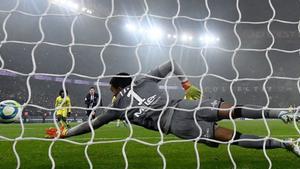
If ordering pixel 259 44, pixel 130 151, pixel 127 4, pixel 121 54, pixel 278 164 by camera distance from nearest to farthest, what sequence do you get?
pixel 278 164
pixel 130 151
pixel 127 4
pixel 121 54
pixel 259 44

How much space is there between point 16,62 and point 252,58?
68.2 ft

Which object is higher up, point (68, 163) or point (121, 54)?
point (121, 54)

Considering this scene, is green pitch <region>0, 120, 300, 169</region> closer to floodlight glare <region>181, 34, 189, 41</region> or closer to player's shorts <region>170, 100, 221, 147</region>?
player's shorts <region>170, 100, 221, 147</region>

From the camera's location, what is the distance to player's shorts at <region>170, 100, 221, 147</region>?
3330mm

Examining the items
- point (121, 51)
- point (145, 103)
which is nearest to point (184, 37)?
point (121, 51)

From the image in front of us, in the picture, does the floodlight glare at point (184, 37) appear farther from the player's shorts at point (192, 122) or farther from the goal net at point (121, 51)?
the player's shorts at point (192, 122)

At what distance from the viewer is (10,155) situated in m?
4.92

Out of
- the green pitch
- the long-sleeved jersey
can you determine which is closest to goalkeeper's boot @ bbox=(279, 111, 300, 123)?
the green pitch

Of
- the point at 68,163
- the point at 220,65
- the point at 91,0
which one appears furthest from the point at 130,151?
the point at 220,65

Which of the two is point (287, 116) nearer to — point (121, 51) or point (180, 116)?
point (180, 116)

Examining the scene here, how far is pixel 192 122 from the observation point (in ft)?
11.0

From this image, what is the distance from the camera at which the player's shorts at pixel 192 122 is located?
10.9ft

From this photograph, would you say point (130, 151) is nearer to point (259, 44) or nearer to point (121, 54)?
point (121, 54)

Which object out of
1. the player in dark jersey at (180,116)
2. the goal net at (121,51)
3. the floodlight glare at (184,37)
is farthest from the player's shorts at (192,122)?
the floodlight glare at (184,37)
